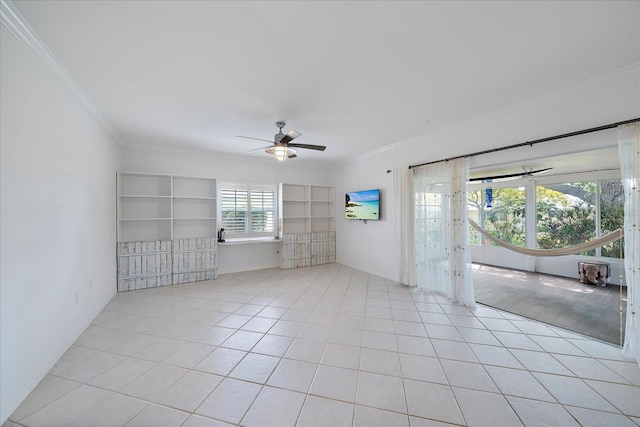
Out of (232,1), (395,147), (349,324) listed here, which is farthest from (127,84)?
(395,147)

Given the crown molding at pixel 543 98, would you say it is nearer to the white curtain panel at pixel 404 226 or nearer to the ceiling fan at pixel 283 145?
the white curtain panel at pixel 404 226

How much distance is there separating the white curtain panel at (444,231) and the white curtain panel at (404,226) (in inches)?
4.9

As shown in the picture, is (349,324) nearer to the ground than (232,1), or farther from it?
nearer to the ground

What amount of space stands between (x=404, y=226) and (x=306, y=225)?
8.81ft

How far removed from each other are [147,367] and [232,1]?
287 cm

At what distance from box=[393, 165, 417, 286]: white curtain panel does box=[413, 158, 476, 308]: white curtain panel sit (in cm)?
13

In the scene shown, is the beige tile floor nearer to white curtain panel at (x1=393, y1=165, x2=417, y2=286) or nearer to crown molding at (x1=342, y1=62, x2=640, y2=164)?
white curtain panel at (x1=393, y1=165, x2=417, y2=286)

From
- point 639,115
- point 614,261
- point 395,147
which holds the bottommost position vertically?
point 614,261

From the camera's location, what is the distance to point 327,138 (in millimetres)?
4000

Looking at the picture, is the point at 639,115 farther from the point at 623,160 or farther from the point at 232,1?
the point at 232,1

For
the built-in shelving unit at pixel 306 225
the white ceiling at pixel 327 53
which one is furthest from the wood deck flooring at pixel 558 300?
the built-in shelving unit at pixel 306 225

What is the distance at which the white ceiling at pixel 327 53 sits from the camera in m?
1.50

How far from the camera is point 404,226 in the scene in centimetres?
417

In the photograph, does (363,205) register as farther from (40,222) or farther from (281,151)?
(40,222)
